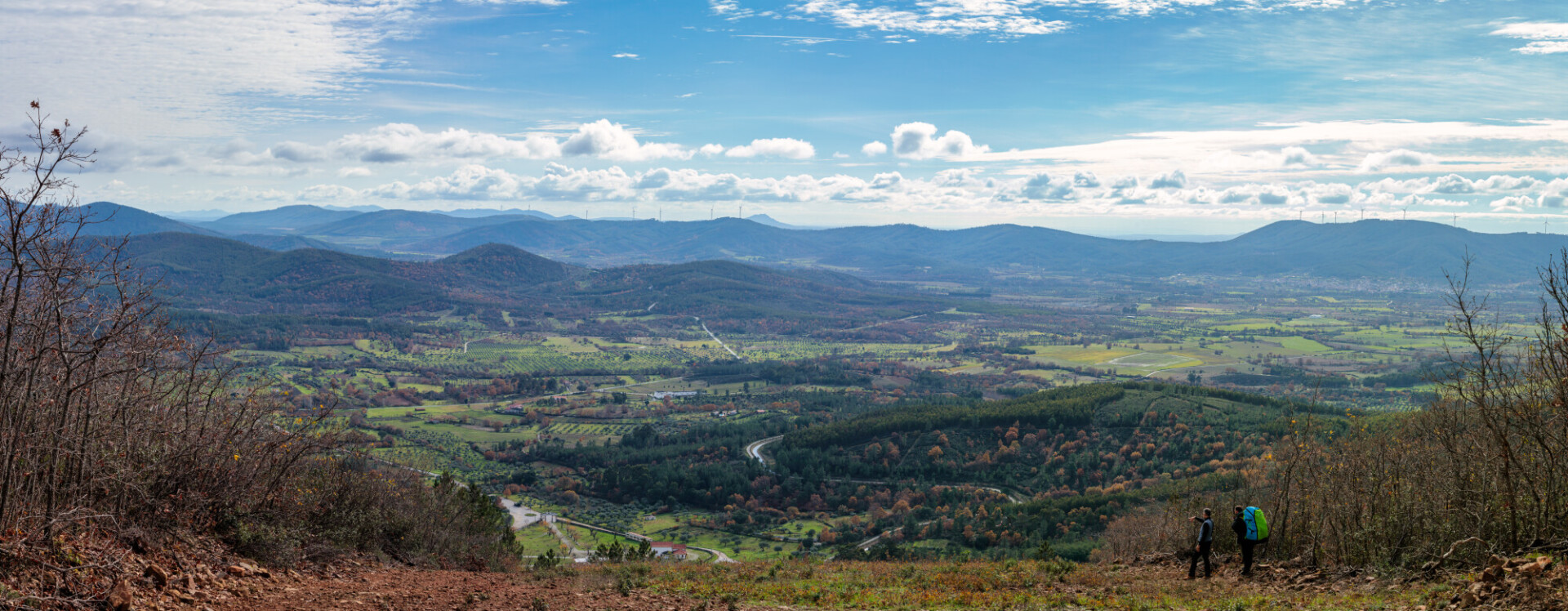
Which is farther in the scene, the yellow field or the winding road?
the yellow field

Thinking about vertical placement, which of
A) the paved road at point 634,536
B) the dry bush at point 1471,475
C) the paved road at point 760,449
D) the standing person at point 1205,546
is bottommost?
the paved road at point 760,449

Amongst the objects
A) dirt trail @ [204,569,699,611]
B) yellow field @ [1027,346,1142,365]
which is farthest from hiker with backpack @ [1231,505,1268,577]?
yellow field @ [1027,346,1142,365]

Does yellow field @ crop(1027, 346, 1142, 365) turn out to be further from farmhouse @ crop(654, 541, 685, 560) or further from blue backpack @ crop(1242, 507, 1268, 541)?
blue backpack @ crop(1242, 507, 1268, 541)

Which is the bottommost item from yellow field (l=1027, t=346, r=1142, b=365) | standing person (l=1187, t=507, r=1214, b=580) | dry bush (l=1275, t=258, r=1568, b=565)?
yellow field (l=1027, t=346, r=1142, b=365)

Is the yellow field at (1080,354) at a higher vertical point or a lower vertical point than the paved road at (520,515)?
higher

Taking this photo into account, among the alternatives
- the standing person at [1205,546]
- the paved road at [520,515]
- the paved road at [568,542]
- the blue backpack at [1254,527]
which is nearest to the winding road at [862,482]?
the paved road at [568,542]

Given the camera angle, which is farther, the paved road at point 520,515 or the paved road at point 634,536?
the paved road at point 520,515

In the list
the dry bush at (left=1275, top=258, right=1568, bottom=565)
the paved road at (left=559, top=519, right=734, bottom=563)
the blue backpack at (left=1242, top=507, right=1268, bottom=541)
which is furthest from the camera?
the paved road at (left=559, top=519, right=734, bottom=563)

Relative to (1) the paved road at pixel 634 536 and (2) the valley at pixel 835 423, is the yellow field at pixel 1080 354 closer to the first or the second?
(2) the valley at pixel 835 423
